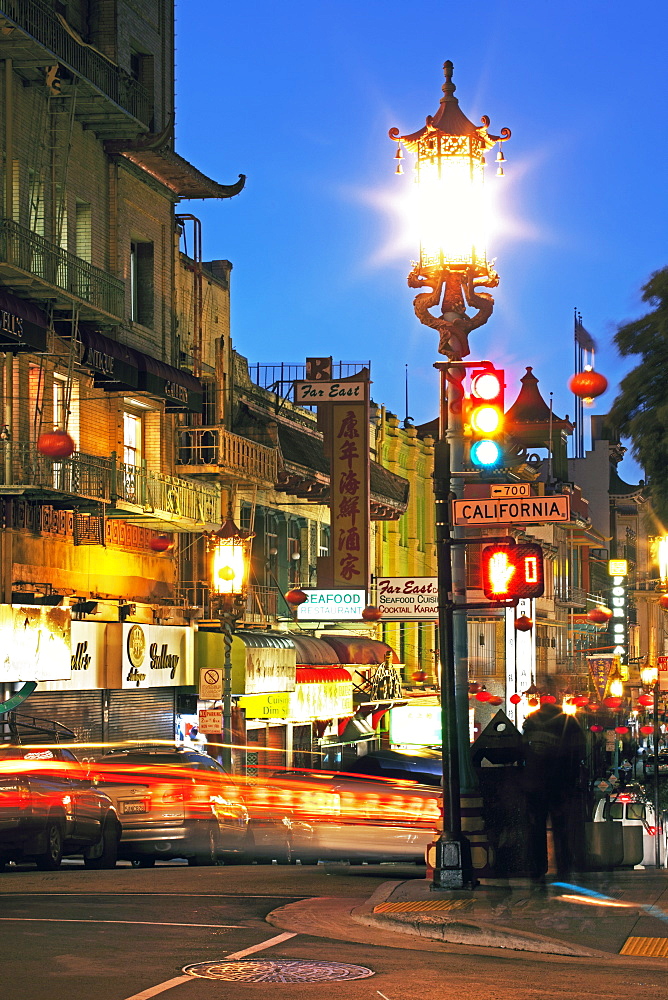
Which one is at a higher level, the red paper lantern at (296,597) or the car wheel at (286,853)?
the red paper lantern at (296,597)

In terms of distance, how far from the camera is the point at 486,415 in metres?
16.2

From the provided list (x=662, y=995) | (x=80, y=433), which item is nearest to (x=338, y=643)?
(x=80, y=433)

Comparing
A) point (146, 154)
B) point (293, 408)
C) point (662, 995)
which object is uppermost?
point (146, 154)

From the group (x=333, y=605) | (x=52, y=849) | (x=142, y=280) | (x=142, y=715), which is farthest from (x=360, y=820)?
(x=142, y=280)

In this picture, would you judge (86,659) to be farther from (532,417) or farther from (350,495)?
(532,417)

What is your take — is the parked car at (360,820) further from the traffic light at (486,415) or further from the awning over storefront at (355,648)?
the awning over storefront at (355,648)

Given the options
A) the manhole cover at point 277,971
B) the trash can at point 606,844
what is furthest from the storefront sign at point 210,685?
the manhole cover at point 277,971

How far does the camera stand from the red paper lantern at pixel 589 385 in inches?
560

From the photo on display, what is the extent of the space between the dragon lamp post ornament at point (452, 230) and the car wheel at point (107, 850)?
335 inches

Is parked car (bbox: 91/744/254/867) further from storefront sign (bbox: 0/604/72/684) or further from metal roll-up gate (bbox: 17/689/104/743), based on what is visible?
metal roll-up gate (bbox: 17/689/104/743)

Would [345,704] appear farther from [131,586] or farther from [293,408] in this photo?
[131,586]

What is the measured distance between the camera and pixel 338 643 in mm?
42938

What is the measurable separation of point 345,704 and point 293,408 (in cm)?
868

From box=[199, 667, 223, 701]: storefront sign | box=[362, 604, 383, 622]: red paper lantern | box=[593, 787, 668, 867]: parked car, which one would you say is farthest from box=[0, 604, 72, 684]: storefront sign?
box=[593, 787, 668, 867]: parked car
